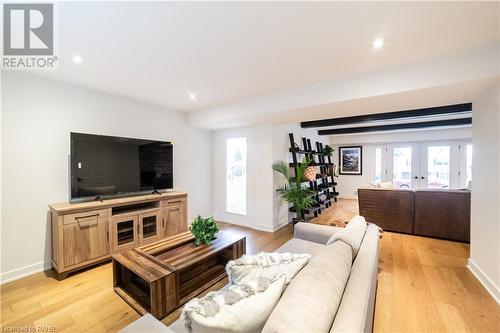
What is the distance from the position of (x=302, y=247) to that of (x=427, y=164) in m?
6.64

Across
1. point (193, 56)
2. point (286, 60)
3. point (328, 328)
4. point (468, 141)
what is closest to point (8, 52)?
point (193, 56)

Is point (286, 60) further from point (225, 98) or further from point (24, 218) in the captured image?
point (24, 218)

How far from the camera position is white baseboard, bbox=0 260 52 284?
7.64 ft

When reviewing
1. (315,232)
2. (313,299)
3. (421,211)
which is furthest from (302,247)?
(421,211)

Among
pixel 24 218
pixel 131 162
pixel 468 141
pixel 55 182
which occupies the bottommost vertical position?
pixel 24 218

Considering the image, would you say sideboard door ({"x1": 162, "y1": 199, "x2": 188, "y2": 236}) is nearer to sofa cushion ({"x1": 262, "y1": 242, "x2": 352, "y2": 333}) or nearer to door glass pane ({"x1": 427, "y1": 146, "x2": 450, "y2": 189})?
sofa cushion ({"x1": 262, "y1": 242, "x2": 352, "y2": 333})

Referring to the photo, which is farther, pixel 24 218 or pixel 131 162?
pixel 131 162

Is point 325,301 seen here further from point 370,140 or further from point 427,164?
point 427,164

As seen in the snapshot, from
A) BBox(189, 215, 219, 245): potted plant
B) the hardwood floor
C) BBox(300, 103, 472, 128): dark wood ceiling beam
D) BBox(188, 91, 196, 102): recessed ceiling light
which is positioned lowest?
the hardwood floor

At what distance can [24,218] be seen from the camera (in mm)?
2471

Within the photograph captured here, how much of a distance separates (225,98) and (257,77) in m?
0.94

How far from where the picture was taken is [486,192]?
2219 mm

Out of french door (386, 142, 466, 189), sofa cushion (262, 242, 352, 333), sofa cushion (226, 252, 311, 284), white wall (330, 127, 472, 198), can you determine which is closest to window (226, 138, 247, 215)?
sofa cushion (226, 252, 311, 284)

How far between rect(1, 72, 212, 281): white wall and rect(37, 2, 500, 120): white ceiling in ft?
1.03
